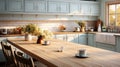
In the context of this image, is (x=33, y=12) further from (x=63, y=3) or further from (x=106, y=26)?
(x=106, y=26)

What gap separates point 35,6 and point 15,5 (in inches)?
25.9

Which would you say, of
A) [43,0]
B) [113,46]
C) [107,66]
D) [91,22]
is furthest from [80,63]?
[91,22]

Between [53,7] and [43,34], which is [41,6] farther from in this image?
A: [43,34]

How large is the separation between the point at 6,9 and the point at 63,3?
202cm

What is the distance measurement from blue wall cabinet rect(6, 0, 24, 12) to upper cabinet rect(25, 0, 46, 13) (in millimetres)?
162

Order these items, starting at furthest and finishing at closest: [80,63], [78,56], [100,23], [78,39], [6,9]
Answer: [100,23] < [78,39] < [6,9] < [78,56] < [80,63]

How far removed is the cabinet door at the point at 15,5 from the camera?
6499 millimetres

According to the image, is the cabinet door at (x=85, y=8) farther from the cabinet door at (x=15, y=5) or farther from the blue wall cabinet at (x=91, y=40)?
the cabinet door at (x=15, y=5)

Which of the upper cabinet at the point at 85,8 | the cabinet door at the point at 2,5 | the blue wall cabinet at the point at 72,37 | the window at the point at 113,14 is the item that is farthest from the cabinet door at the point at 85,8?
the cabinet door at the point at 2,5

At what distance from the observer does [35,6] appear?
686cm

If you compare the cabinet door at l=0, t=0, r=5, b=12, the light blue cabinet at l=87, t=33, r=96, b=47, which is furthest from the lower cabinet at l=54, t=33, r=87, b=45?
the cabinet door at l=0, t=0, r=5, b=12

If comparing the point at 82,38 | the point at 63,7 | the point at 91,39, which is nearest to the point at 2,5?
the point at 63,7

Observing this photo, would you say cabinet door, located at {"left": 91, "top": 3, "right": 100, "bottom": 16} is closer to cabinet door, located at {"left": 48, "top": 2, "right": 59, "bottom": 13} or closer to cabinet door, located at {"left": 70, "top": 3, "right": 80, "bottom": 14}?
cabinet door, located at {"left": 70, "top": 3, "right": 80, "bottom": 14}

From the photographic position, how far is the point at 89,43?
7.66 meters
